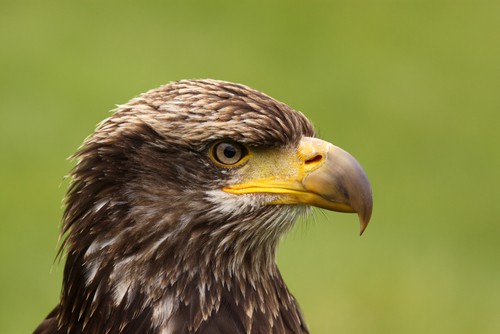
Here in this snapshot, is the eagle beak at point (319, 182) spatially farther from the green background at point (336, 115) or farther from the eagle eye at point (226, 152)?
the green background at point (336, 115)

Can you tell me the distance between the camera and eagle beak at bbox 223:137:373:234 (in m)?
5.02

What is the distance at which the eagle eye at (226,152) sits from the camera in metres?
5.08

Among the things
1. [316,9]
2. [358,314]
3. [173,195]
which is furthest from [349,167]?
[316,9]

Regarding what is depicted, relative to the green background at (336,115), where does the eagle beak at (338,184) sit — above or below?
above

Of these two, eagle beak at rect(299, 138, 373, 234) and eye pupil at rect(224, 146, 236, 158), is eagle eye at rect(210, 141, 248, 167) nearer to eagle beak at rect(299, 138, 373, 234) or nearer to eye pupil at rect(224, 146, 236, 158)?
eye pupil at rect(224, 146, 236, 158)

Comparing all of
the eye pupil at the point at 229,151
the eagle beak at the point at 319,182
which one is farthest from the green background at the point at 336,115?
the eye pupil at the point at 229,151

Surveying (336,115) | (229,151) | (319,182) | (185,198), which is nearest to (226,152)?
(229,151)

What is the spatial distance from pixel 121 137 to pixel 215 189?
1.39 feet

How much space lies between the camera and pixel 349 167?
5051 mm

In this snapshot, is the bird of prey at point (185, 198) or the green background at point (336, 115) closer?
the bird of prey at point (185, 198)

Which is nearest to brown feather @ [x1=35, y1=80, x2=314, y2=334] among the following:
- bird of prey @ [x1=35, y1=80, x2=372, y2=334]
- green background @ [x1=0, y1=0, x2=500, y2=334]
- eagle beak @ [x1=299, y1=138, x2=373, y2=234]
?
bird of prey @ [x1=35, y1=80, x2=372, y2=334]

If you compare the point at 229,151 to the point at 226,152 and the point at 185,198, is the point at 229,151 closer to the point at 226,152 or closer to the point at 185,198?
the point at 226,152

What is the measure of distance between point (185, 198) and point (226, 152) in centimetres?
25

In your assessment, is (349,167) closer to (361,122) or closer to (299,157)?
(299,157)
